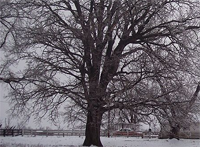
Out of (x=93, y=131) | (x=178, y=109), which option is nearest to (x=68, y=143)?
(x=93, y=131)

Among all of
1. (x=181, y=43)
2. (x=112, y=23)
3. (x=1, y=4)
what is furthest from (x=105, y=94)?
(x=1, y=4)

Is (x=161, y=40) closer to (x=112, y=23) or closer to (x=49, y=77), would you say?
(x=112, y=23)

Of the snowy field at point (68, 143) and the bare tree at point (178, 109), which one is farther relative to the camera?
the snowy field at point (68, 143)

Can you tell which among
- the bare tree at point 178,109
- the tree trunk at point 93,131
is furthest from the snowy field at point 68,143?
the bare tree at point 178,109

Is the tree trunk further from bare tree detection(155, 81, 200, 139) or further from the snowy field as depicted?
bare tree detection(155, 81, 200, 139)

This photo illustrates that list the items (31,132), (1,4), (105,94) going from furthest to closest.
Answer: (31,132) → (1,4) → (105,94)

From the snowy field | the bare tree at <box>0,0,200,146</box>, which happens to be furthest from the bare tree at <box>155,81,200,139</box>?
the snowy field

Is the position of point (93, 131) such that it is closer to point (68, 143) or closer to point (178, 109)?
point (178, 109)

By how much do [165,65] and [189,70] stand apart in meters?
1.36

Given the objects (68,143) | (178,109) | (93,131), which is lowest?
(68,143)

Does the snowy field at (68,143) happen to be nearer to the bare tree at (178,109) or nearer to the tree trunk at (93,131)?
the tree trunk at (93,131)

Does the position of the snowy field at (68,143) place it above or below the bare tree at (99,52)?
below

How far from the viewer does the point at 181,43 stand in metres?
17.7

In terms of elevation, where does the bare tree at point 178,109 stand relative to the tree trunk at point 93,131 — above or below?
above
